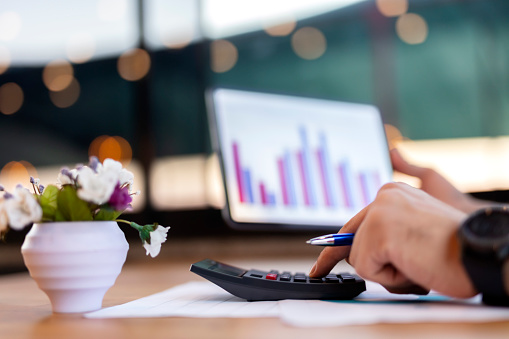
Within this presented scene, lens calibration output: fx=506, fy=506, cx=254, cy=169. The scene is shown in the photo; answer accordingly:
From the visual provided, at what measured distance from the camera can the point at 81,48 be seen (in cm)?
276

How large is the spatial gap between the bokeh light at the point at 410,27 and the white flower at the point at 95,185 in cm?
200

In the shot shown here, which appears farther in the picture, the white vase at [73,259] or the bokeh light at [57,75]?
the bokeh light at [57,75]

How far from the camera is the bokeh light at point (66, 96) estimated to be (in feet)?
9.02

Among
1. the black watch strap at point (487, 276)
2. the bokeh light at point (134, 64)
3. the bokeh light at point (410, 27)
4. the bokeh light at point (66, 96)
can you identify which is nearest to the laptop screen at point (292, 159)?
the black watch strap at point (487, 276)

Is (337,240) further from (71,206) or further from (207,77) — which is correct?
(207,77)

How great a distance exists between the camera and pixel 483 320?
0.45m

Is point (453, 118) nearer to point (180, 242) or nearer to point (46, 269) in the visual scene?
point (180, 242)

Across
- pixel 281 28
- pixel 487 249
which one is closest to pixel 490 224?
pixel 487 249

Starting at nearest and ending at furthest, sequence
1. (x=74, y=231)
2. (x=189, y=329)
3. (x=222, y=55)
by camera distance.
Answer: (x=189, y=329), (x=74, y=231), (x=222, y=55)

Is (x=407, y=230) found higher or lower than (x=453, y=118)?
lower

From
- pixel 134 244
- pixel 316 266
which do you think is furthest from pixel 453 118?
pixel 316 266

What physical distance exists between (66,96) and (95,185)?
240 centimetres

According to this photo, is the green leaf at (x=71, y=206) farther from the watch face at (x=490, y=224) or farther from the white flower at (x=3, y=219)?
the watch face at (x=490, y=224)

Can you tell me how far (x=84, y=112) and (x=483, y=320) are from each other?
2.59 meters
